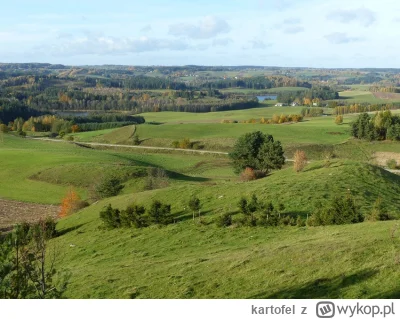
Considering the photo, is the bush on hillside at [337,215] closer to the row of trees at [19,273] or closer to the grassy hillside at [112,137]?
the row of trees at [19,273]

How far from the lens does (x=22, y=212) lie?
59000mm

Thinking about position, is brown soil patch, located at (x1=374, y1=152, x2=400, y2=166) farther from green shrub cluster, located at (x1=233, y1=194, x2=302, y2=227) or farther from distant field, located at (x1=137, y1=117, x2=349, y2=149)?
green shrub cluster, located at (x1=233, y1=194, x2=302, y2=227)

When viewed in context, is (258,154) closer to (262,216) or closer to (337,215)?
(262,216)

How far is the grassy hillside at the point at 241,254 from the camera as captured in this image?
17.4 metres

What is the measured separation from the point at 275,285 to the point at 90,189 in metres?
53.1

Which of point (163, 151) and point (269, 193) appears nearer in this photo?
point (269, 193)

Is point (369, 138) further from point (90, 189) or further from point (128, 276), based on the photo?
point (128, 276)

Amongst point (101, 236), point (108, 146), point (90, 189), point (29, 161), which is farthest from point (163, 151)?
point (101, 236)

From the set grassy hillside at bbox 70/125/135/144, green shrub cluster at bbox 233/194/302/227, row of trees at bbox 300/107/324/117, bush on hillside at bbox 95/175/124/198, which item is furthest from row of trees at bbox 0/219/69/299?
row of trees at bbox 300/107/324/117

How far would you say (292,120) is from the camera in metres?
167

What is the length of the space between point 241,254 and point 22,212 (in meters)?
43.5
